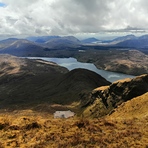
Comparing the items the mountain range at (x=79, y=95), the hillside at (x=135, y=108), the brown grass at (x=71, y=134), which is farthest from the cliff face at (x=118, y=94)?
the brown grass at (x=71, y=134)

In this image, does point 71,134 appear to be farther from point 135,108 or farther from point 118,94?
point 118,94

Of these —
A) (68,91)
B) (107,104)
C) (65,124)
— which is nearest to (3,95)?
(68,91)

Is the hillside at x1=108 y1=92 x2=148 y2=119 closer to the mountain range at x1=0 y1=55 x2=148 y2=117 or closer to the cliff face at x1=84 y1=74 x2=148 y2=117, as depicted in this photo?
the mountain range at x1=0 y1=55 x2=148 y2=117

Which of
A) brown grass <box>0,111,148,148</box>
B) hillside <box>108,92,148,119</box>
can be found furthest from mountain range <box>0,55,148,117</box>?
brown grass <box>0,111,148,148</box>

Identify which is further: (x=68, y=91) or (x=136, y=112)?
(x=68, y=91)

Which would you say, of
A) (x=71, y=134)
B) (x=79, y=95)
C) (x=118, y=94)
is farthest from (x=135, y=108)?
(x=79, y=95)

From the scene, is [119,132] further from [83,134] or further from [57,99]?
[57,99]
